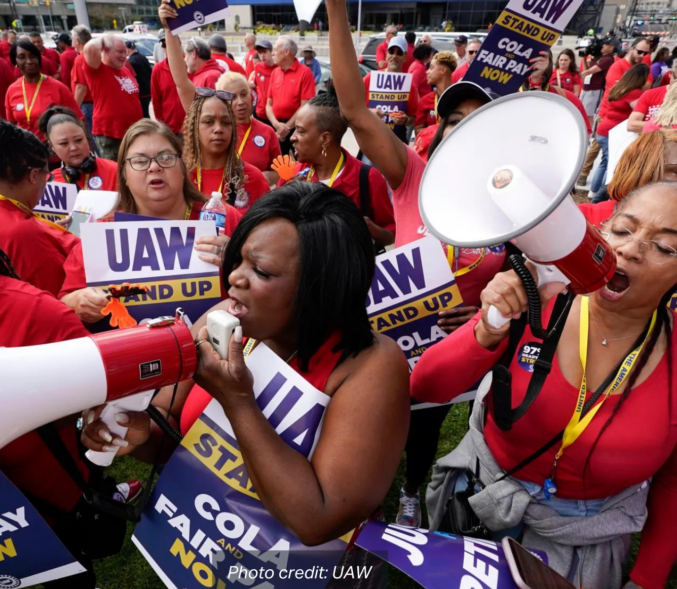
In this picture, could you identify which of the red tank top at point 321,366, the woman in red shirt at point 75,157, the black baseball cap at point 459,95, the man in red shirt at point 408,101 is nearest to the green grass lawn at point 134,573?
the red tank top at point 321,366

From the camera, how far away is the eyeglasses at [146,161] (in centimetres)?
253

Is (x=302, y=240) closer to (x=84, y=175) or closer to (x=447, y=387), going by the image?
(x=447, y=387)

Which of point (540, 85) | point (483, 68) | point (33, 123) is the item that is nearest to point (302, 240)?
point (483, 68)

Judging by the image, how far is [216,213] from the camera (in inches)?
102

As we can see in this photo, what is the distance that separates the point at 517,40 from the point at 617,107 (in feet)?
16.2

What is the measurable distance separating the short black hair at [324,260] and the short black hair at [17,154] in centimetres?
164

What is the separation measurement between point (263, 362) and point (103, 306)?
1028 millimetres

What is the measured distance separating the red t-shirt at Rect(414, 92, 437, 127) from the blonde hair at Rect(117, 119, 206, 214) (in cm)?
520

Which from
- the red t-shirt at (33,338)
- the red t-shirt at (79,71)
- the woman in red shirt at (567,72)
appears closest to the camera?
the red t-shirt at (33,338)

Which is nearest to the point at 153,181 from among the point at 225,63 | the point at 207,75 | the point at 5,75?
the point at 207,75

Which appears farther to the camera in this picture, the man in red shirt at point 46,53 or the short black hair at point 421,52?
the man in red shirt at point 46,53

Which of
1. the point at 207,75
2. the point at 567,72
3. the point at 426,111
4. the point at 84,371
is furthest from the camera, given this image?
the point at 567,72

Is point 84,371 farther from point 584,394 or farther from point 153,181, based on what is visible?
point 153,181

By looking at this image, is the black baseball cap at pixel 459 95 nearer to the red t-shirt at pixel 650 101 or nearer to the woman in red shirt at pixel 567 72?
the red t-shirt at pixel 650 101
